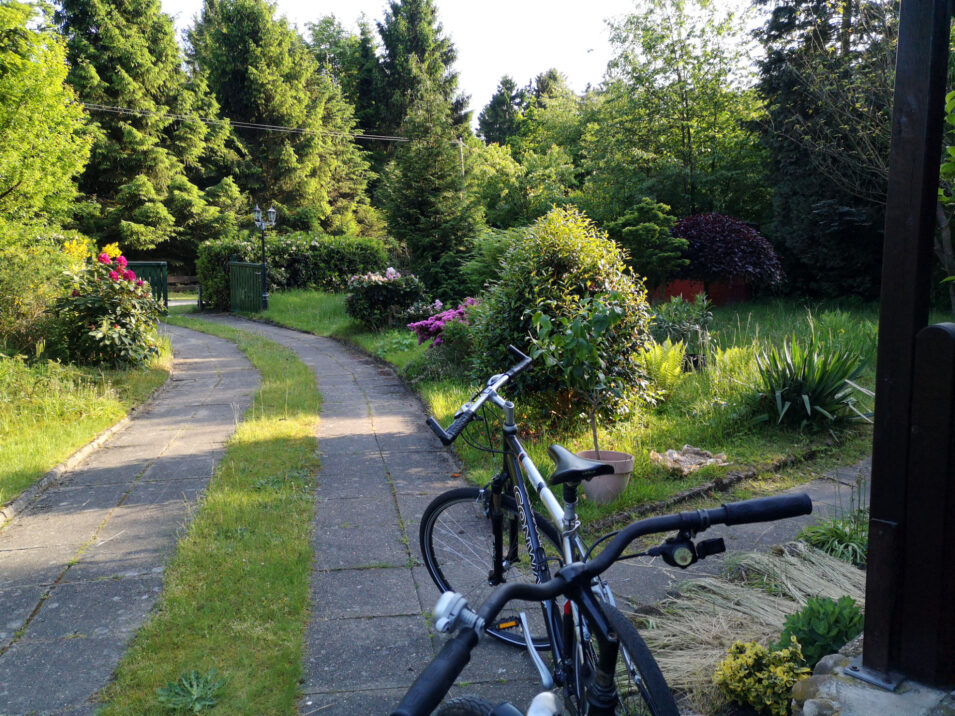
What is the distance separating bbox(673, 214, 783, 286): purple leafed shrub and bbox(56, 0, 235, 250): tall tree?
2571 cm

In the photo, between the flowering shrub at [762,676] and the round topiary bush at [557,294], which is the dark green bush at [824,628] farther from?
the round topiary bush at [557,294]

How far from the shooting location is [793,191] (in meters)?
16.1

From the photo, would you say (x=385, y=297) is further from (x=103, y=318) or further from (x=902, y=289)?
(x=902, y=289)

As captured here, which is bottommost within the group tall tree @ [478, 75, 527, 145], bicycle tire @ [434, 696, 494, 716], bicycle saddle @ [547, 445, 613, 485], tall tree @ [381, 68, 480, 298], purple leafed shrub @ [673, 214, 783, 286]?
bicycle tire @ [434, 696, 494, 716]

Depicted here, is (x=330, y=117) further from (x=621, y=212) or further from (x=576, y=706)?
(x=576, y=706)

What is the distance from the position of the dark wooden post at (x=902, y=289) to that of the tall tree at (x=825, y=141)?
34.8 feet

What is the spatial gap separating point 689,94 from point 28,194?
55.5 ft

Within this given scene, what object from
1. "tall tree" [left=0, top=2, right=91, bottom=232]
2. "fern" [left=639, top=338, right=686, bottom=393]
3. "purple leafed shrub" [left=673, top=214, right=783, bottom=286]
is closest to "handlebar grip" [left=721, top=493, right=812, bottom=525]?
"fern" [left=639, top=338, right=686, bottom=393]

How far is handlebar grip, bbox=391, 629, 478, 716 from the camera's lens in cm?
102

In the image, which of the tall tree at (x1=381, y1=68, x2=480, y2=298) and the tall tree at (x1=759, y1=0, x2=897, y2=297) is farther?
the tall tree at (x1=381, y1=68, x2=480, y2=298)

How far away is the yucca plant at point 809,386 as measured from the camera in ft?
20.9

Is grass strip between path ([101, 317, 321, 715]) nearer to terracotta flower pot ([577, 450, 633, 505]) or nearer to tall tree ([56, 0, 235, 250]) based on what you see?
terracotta flower pot ([577, 450, 633, 505])

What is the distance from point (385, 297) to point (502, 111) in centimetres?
4167

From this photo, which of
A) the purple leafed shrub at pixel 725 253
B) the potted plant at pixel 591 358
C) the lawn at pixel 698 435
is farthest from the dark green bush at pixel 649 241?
the potted plant at pixel 591 358
